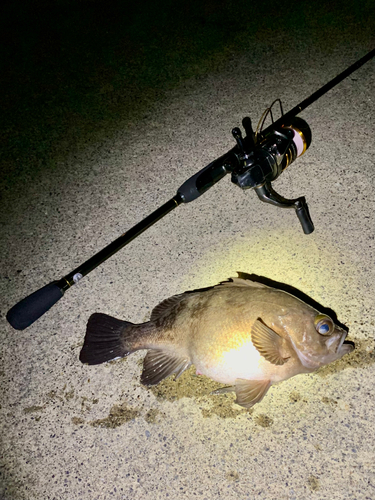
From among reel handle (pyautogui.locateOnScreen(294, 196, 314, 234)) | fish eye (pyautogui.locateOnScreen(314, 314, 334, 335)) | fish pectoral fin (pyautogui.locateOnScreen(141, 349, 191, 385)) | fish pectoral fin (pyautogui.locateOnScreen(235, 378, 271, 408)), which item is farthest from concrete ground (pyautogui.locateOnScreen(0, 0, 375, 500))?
fish eye (pyautogui.locateOnScreen(314, 314, 334, 335))

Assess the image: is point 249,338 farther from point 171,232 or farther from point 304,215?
point 171,232

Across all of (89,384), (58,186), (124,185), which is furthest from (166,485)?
(58,186)

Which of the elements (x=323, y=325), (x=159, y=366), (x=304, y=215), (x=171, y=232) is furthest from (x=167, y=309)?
(x=304, y=215)

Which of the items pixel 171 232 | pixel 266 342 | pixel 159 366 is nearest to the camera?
pixel 266 342

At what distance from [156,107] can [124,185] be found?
2.76 ft

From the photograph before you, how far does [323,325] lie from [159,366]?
885mm

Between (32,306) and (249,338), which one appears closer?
(249,338)

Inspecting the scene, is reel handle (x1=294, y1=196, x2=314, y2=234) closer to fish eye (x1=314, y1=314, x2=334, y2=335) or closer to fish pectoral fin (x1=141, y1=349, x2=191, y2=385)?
fish eye (x1=314, y1=314, x2=334, y2=335)

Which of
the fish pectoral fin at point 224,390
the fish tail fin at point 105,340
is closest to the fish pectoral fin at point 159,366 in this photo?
the fish tail fin at point 105,340

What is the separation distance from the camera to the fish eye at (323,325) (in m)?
1.80

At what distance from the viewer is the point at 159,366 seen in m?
2.04

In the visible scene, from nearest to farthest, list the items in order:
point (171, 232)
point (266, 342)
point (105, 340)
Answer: point (266, 342) → point (105, 340) → point (171, 232)

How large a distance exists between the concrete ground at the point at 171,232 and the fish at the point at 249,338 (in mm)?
331

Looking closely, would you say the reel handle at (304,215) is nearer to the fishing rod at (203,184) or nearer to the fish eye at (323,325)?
the fishing rod at (203,184)
